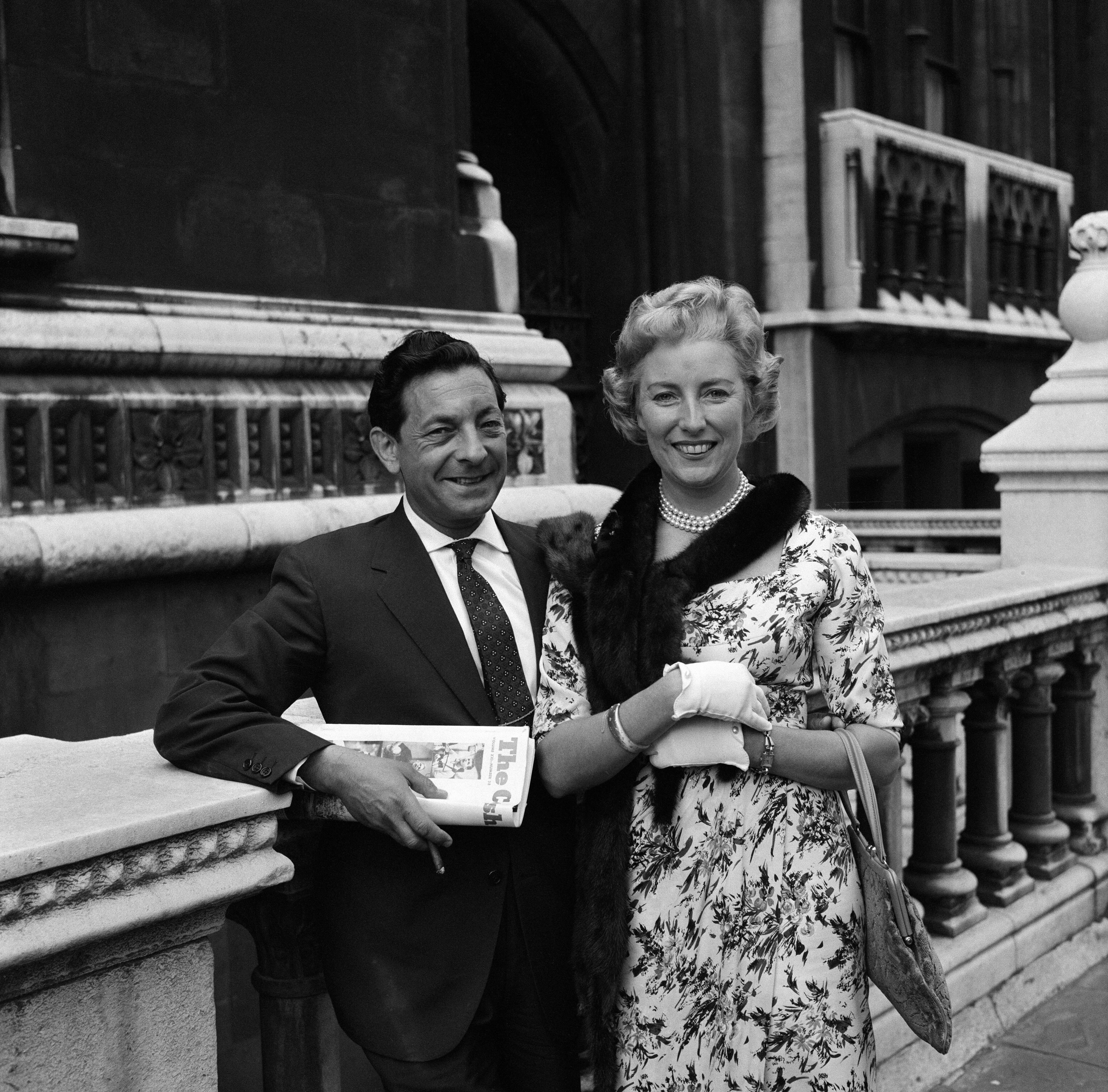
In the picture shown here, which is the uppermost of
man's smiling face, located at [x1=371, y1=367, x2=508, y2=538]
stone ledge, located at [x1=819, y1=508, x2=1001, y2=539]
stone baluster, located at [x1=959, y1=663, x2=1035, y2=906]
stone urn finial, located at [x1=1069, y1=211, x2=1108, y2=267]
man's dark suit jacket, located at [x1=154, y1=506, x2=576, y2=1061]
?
stone urn finial, located at [x1=1069, y1=211, x2=1108, y2=267]

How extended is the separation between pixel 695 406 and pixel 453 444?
0.42 metres

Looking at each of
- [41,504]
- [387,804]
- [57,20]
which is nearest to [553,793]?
[387,804]

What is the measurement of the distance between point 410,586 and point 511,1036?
786mm

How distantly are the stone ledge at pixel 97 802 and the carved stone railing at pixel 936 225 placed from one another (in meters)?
10.4

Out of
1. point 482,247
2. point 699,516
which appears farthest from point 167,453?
point 699,516

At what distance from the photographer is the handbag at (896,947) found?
2.38 metres

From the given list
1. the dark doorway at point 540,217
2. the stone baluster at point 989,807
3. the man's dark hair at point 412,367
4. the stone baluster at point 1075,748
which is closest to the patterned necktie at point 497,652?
the man's dark hair at point 412,367

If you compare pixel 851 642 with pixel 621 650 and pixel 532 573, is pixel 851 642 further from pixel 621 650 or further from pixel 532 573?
pixel 532 573

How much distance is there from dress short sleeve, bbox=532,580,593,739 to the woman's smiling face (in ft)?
1.08

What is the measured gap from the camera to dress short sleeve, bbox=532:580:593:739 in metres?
2.38

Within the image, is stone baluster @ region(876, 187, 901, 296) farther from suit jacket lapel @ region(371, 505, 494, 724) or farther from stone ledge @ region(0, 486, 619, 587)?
suit jacket lapel @ region(371, 505, 494, 724)

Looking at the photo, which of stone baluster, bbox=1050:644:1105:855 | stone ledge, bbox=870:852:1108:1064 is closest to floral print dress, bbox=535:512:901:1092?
stone ledge, bbox=870:852:1108:1064

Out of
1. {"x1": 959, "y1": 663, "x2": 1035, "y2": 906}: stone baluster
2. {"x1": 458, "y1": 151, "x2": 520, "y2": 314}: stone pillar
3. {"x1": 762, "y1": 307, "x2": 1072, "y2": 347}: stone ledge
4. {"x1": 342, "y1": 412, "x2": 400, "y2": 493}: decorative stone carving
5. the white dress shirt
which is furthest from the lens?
{"x1": 762, "y1": 307, "x2": 1072, "y2": 347}: stone ledge

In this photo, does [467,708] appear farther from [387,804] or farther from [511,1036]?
[511,1036]
